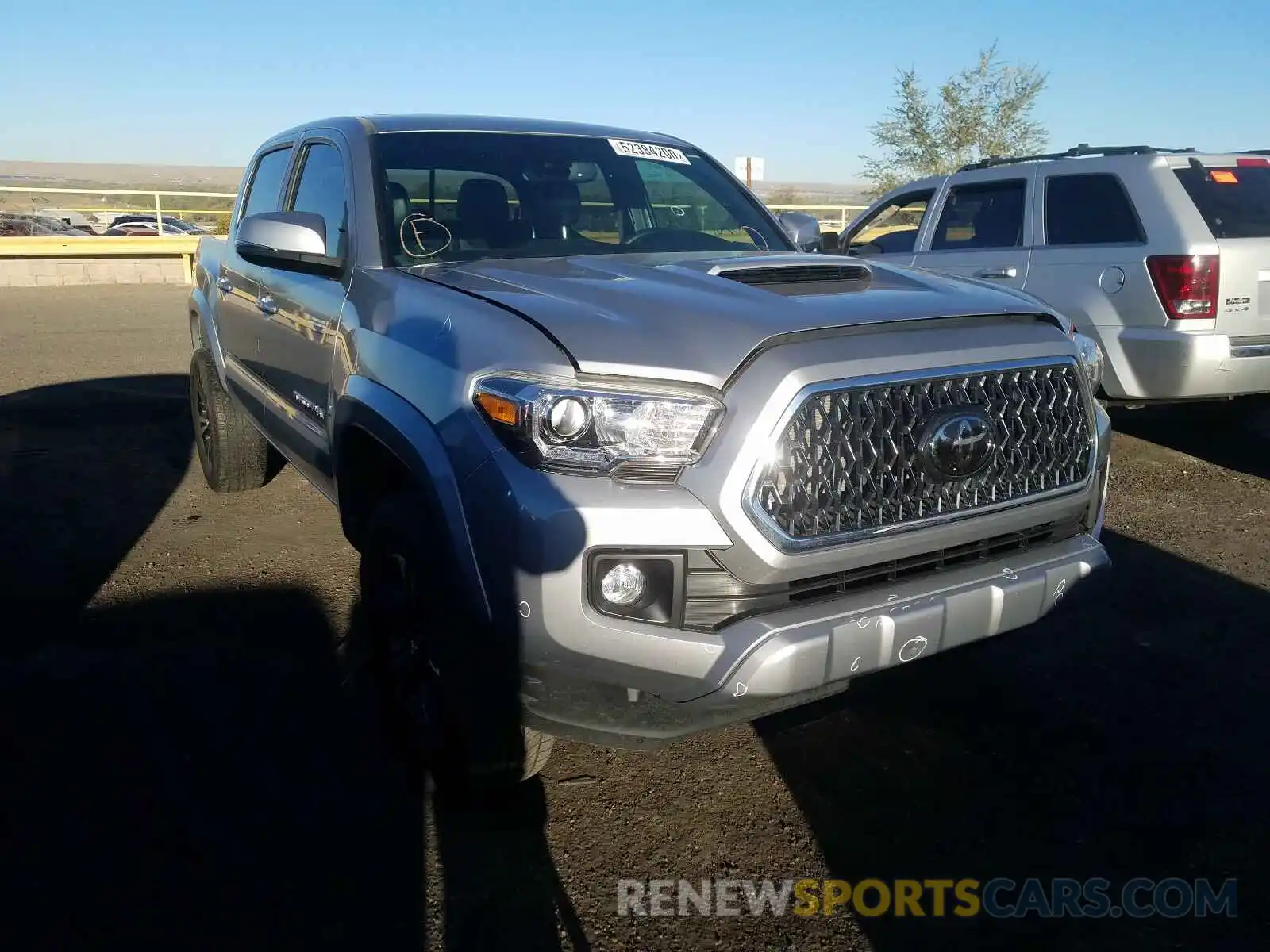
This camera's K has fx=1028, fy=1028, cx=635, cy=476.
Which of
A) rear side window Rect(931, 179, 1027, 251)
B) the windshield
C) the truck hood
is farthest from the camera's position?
rear side window Rect(931, 179, 1027, 251)

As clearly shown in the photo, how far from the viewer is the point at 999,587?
250 centimetres

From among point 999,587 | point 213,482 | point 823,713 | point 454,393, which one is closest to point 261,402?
point 213,482

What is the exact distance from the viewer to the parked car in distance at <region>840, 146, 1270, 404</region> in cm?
570

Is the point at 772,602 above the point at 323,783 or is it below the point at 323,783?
above

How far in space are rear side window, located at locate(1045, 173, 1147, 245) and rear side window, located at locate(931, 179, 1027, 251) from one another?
237mm

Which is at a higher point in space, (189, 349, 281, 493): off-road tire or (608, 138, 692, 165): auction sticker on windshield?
(608, 138, 692, 165): auction sticker on windshield

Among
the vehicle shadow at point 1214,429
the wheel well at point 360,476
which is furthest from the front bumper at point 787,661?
the vehicle shadow at point 1214,429

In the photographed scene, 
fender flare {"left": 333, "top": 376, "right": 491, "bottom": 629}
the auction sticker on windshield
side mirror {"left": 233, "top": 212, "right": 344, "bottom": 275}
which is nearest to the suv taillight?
the auction sticker on windshield

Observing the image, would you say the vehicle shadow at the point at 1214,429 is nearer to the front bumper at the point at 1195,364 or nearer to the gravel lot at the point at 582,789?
the front bumper at the point at 1195,364

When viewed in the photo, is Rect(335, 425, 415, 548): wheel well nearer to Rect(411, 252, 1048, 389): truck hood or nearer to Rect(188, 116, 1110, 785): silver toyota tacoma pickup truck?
Rect(188, 116, 1110, 785): silver toyota tacoma pickup truck

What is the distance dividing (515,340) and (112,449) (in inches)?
219

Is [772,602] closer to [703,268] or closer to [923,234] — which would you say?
[703,268]

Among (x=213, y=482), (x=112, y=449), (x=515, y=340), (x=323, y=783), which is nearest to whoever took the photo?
(x=515, y=340)
